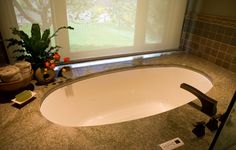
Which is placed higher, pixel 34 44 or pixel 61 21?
pixel 61 21

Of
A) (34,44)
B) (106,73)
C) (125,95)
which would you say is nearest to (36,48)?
(34,44)

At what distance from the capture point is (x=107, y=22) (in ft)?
4.63

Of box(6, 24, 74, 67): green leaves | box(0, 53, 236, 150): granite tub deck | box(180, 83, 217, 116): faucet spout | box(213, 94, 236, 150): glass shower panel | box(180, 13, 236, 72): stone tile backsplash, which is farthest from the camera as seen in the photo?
box(180, 13, 236, 72): stone tile backsplash

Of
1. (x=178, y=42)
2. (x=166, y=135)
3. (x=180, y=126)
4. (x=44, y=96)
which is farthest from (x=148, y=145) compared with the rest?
(x=178, y=42)

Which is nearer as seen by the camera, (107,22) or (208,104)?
(208,104)

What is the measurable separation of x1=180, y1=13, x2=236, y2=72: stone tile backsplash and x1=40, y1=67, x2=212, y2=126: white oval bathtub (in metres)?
0.28

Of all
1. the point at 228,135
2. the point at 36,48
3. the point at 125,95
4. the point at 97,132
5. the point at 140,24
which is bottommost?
the point at 125,95

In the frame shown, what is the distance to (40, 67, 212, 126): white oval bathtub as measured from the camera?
1.30 meters

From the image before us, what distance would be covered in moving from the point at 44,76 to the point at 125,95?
2.45 feet

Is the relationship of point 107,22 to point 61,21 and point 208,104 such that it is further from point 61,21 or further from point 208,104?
point 208,104

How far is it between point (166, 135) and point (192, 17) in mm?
1343

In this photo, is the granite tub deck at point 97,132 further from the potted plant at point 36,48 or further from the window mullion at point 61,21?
the window mullion at point 61,21

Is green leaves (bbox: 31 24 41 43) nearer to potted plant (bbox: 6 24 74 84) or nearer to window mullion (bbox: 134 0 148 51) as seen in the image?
potted plant (bbox: 6 24 74 84)

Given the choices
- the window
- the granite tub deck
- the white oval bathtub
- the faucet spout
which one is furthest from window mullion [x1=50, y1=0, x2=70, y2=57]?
the faucet spout
